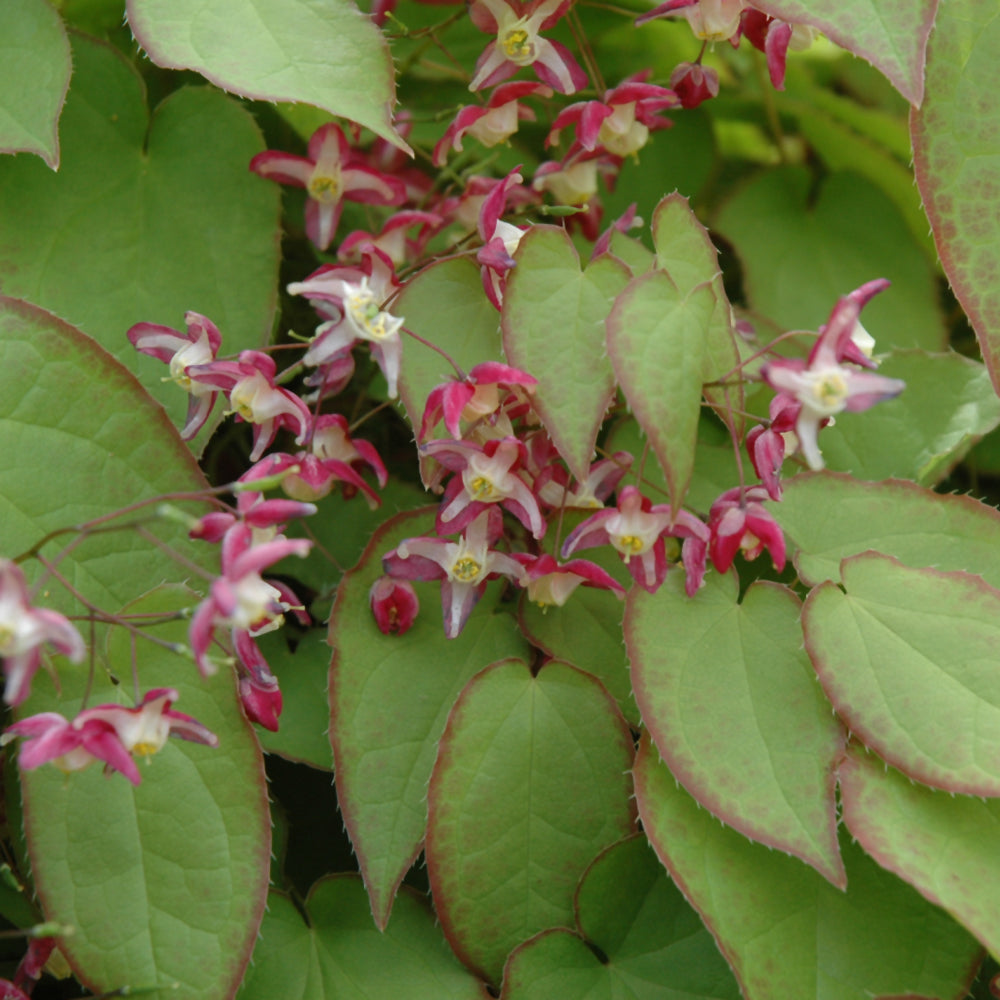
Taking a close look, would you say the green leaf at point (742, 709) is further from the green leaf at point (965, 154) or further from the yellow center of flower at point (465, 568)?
the green leaf at point (965, 154)

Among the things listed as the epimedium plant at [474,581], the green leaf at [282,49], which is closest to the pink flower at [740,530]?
the epimedium plant at [474,581]

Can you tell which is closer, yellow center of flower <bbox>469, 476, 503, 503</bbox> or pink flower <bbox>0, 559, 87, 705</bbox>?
pink flower <bbox>0, 559, 87, 705</bbox>

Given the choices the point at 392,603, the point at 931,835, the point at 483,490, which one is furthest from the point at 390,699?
the point at 931,835

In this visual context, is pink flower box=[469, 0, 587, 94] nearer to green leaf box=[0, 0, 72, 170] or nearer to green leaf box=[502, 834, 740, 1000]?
green leaf box=[0, 0, 72, 170]

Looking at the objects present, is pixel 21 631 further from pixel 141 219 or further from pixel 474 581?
pixel 141 219

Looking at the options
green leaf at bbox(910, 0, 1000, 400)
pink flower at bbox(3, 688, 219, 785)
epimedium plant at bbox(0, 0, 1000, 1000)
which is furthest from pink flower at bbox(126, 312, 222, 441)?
green leaf at bbox(910, 0, 1000, 400)

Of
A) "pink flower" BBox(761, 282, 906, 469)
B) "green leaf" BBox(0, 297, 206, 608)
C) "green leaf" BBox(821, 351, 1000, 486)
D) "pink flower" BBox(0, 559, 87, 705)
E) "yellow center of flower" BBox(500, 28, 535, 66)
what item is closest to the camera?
"pink flower" BBox(0, 559, 87, 705)
